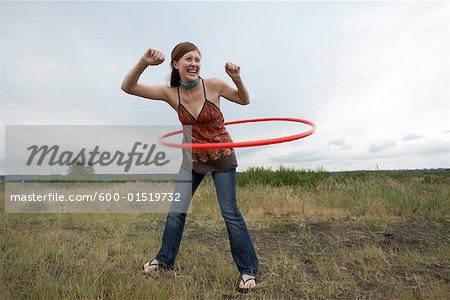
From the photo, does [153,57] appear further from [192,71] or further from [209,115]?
[209,115]

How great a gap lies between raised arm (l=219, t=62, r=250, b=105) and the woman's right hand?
58cm

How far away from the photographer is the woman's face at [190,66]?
3.54 metres

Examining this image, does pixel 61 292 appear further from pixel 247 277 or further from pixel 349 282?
pixel 349 282

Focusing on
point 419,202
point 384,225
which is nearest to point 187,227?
point 384,225

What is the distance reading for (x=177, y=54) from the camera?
142 inches

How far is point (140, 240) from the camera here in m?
5.59

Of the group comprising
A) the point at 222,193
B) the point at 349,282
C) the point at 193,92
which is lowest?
the point at 349,282

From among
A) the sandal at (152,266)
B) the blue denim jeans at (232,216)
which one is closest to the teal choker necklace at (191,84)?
the blue denim jeans at (232,216)

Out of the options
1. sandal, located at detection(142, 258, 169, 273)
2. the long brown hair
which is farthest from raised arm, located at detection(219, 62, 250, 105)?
sandal, located at detection(142, 258, 169, 273)

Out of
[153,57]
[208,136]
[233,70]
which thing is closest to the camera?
[153,57]

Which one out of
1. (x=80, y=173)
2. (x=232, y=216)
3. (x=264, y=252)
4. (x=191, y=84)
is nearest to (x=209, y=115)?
(x=191, y=84)

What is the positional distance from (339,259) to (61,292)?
303 cm

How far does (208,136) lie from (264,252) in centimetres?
222

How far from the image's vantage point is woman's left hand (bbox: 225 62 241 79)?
352 cm
